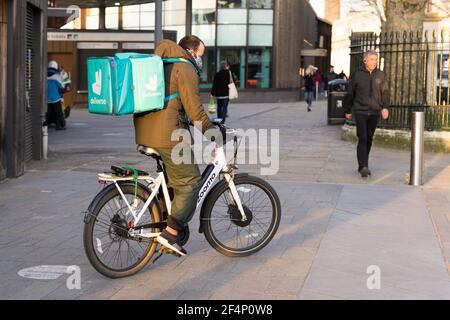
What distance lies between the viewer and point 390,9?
1627 centimetres

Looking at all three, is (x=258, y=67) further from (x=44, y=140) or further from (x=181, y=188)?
(x=181, y=188)

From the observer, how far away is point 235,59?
37.6 m

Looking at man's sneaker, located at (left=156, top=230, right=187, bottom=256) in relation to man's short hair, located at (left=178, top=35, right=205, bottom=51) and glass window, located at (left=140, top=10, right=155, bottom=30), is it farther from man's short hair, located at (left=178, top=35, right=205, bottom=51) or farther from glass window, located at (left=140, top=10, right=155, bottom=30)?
glass window, located at (left=140, top=10, right=155, bottom=30)

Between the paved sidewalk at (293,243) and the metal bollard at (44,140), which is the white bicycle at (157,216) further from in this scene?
the metal bollard at (44,140)

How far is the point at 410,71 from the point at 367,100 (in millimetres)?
4506

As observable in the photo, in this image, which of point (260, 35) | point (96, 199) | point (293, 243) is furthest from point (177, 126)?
point (260, 35)

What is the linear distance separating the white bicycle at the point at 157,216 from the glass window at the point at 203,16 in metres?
31.8

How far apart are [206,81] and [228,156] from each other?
81.4 feet

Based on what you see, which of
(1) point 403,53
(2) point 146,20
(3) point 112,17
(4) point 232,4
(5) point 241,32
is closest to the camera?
(1) point 403,53

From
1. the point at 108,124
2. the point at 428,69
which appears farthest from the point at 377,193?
the point at 108,124

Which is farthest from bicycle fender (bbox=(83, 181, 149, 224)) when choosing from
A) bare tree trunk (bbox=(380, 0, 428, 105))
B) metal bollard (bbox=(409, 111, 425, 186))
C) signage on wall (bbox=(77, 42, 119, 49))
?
signage on wall (bbox=(77, 42, 119, 49))

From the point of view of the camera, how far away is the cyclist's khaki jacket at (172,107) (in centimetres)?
565

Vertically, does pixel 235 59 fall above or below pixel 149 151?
above
